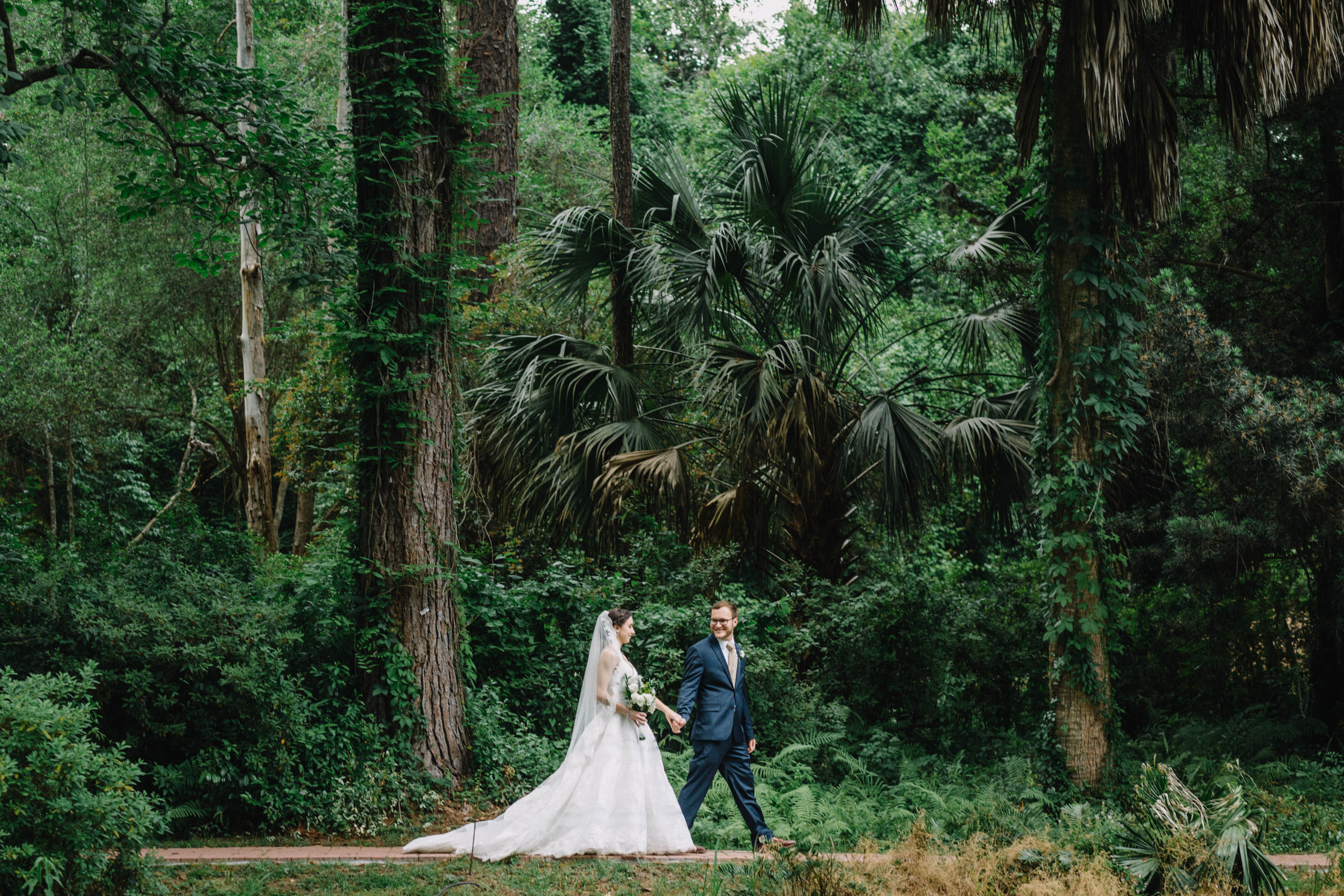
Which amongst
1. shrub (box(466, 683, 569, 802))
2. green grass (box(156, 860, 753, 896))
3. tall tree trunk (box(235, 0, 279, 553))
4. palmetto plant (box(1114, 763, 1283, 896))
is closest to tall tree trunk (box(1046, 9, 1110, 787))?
palmetto plant (box(1114, 763, 1283, 896))

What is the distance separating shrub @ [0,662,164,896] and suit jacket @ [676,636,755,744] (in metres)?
3.43

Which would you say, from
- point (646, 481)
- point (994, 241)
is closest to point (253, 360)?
point (646, 481)

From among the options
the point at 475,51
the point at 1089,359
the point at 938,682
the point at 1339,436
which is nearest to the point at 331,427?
the point at 475,51

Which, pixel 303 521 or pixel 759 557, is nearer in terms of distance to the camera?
pixel 759 557

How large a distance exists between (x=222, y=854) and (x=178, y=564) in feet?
Answer: 8.71

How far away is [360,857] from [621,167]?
8888 mm

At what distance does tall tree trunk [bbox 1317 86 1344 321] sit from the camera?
11391 mm

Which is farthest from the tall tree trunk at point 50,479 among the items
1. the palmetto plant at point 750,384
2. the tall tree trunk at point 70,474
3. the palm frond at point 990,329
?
the palm frond at point 990,329

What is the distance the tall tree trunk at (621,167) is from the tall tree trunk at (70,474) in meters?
13.1

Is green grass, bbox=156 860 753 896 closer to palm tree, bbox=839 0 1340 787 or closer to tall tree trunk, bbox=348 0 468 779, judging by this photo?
tall tree trunk, bbox=348 0 468 779

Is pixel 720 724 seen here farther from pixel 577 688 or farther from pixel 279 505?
pixel 279 505

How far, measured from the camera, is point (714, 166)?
43.4 ft

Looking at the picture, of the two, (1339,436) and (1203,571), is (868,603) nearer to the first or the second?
(1203,571)

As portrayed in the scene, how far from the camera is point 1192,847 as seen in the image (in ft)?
19.1
